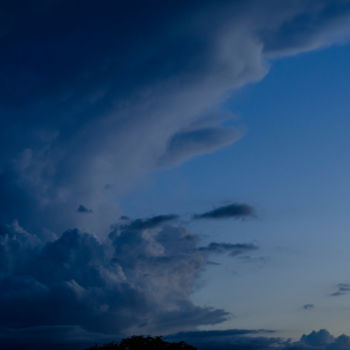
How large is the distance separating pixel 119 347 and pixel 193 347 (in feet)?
52.3

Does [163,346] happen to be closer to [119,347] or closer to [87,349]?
[119,347]

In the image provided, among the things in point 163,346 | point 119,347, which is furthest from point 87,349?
point 163,346

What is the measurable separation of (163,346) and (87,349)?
17.5 metres

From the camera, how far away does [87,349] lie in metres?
110

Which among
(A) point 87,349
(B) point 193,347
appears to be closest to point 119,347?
(A) point 87,349

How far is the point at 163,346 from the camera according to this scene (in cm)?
10575

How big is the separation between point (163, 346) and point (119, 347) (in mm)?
9481

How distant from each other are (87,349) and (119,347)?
824 centimetres

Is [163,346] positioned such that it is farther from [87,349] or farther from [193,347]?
[87,349]

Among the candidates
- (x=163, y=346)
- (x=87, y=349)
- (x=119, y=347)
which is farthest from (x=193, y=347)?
(x=87, y=349)

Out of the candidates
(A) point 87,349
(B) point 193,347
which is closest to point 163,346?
(B) point 193,347

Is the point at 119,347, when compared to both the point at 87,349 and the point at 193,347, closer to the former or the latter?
the point at 87,349

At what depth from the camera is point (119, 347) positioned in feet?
351

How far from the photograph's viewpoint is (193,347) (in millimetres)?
108938
